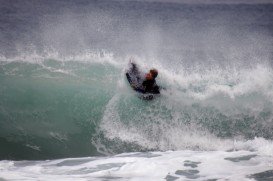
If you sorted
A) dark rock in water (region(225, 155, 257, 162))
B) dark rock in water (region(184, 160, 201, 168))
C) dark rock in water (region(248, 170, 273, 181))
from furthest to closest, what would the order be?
dark rock in water (region(225, 155, 257, 162))
dark rock in water (region(184, 160, 201, 168))
dark rock in water (region(248, 170, 273, 181))

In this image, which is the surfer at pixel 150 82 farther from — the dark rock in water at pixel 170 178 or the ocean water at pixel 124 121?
the dark rock in water at pixel 170 178

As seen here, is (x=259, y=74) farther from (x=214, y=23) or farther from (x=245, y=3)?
(x=245, y=3)

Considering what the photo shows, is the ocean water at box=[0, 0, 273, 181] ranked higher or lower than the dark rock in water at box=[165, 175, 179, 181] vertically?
higher

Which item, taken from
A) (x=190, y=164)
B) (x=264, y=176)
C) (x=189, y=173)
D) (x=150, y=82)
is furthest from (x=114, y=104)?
(x=264, y=176)

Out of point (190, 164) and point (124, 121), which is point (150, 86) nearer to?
point (124, 121)

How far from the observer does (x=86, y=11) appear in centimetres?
3262

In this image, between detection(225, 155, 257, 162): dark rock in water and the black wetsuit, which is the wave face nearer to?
the black wetsuit

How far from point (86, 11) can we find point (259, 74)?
19509 mm

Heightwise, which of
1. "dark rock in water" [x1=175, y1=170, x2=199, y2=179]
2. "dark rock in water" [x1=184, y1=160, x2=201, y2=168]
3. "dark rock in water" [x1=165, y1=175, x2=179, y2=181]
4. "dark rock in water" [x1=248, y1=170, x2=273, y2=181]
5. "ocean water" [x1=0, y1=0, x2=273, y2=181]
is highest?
"ocean water" [x1=0, y1=0, x2=273, y2=181]

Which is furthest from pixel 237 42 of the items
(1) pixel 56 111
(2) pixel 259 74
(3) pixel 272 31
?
(1) pixel 56 111

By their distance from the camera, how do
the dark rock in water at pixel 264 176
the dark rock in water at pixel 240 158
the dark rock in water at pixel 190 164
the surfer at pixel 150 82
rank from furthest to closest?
the surfer at pixel 150 82
the dark rock in water at pixel 240 158
the dark rock in water at pixel 190 164
the dark rock in water at pixel 264 176

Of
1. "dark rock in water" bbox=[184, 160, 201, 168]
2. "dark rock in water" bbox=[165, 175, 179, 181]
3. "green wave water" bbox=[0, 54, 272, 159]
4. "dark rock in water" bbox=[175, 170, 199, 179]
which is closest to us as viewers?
"dark rock in water" bbox=[165, 175, 179, 181]

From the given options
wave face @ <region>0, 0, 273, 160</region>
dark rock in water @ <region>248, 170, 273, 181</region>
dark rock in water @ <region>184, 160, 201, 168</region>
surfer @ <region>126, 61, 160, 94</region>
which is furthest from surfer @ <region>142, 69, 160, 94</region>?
dark rock in water @ <region>248, 170, 273, 181</region>

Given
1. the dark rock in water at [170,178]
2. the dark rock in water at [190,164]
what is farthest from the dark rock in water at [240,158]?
the dark rock in water at [170,178]
